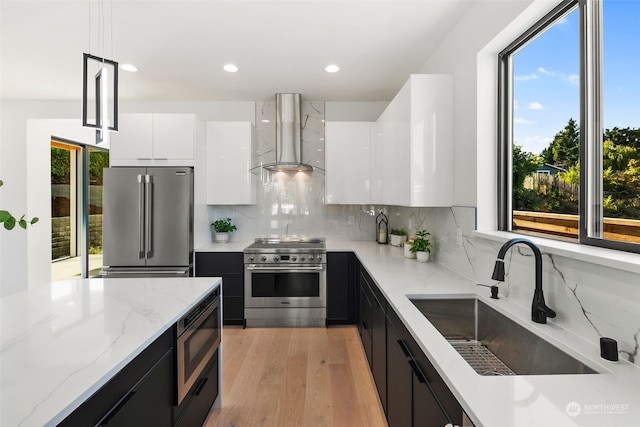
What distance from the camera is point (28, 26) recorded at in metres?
2.52

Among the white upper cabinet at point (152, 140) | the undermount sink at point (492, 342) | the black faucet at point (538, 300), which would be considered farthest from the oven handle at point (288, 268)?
the black faucet at point (538, 300)

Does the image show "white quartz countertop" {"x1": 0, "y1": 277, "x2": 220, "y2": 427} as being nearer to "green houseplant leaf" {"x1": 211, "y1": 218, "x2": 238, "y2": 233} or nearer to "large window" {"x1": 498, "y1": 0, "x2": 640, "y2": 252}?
"large window" {"x1": 498, "y1": 0, "x2": 640, "y2": 252}

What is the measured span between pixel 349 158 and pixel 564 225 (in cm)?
252

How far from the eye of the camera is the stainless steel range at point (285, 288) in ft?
11.8

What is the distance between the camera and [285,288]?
3627 millimetres

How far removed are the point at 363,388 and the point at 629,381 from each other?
1.78m

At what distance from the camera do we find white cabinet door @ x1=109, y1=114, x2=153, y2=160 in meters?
3.55

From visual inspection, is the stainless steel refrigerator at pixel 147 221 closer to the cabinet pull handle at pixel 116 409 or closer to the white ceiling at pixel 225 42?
the white ceiling at pixel 225 42

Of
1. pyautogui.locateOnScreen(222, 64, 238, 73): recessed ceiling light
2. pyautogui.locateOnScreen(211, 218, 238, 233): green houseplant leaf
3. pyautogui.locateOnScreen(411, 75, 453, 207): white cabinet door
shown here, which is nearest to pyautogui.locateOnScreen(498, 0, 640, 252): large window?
pyautogui.locateOnScreen(411, 75, 453, 207): white cabinet door

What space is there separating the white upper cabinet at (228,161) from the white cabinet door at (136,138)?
0.62m

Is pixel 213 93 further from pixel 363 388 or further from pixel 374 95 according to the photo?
pixel 363 388

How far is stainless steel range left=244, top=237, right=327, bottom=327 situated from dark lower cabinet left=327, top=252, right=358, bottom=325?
0.06 m

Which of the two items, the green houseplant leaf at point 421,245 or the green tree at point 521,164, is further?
the green houseplant leaf at point 421,245

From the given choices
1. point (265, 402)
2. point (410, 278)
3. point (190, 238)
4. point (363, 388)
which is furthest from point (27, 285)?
point (410, 278)
